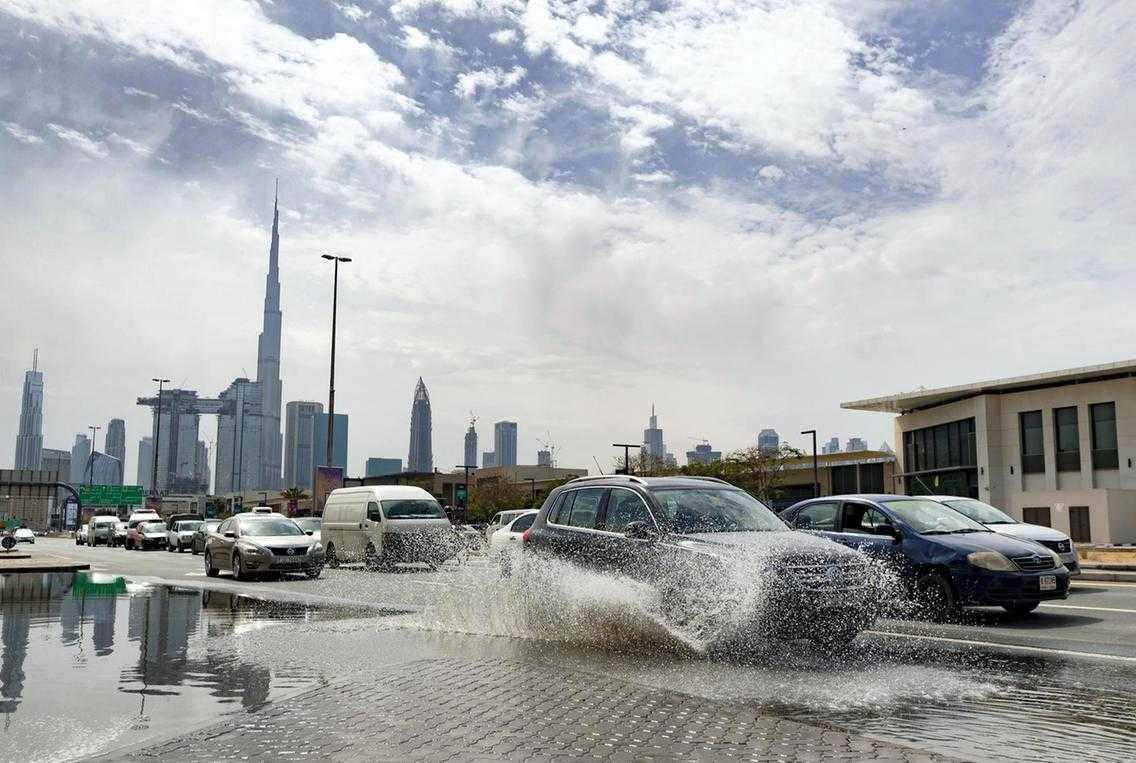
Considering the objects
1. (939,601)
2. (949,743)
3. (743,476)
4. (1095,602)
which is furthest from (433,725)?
(743,476)

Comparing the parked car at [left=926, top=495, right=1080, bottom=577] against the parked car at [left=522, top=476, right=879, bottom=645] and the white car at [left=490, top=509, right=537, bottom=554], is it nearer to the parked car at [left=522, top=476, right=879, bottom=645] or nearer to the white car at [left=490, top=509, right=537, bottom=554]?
the parked car at [left=522, top=476, right=879, bottom=645]

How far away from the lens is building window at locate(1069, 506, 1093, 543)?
161 feet

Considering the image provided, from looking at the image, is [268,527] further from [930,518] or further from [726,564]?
[726,564]

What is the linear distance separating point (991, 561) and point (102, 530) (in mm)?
56125

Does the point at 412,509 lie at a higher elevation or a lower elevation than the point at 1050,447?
lower

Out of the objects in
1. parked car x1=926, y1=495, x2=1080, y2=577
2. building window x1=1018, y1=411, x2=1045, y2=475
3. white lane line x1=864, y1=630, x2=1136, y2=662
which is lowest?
white lane line x1=864, y1=630, x2=1136, y2=662

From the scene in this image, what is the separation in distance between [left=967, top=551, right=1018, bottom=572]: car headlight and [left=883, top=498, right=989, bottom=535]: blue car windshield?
2.51 ft

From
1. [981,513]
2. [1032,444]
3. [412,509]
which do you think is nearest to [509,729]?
[981,513]

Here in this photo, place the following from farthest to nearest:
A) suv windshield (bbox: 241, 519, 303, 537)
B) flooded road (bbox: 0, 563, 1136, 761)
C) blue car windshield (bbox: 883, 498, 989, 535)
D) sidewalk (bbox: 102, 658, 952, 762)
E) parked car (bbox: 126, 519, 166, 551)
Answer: parked car (bbox: 126, 519, 166, 551) → suv windshield (bbox: 241, 519, 303, 537) → blue car windshield (bbox: 883, 498, 989, 535) → flooded road (bbox: 0, 563, 1136, 761) → sidewalk (bbox: 102, 658, 952, 762)

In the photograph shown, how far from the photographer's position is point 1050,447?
52.8 meters

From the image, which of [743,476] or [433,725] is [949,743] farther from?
[743,476]

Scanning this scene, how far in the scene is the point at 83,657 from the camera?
9.34m

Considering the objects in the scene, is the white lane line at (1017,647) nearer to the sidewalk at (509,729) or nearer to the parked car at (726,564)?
the parked car at (726,564)

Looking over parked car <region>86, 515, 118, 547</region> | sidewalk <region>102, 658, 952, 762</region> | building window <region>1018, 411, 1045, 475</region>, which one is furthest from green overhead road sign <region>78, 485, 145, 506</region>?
sidewalk <region>102, 658, 952, 762</region>
